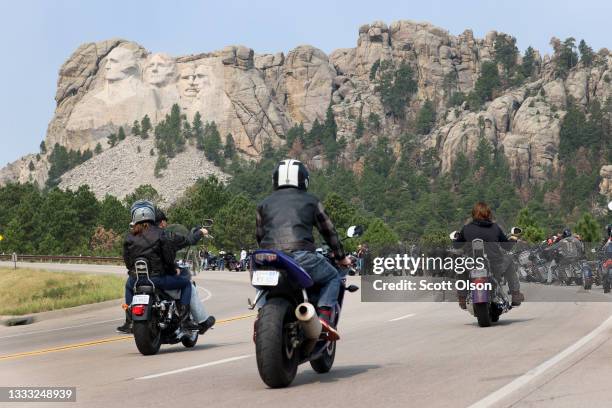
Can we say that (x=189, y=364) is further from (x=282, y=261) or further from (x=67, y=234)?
(x=67, y=234)

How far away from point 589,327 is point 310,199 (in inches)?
287

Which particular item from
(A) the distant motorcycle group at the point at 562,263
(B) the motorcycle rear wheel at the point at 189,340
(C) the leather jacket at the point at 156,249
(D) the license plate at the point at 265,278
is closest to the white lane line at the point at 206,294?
(A) the distant motorcycle group at the point at 562,263

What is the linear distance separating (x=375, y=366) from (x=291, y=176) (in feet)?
7.77

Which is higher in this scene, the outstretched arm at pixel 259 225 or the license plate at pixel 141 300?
the outstretched arm at pixel 259 225

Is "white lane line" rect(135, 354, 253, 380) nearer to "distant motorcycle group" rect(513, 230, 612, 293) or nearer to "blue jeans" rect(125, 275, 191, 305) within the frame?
"blue jeans" rect(125, 275, 191, 305)

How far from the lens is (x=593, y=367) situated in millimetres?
10547

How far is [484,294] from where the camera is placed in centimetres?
1631

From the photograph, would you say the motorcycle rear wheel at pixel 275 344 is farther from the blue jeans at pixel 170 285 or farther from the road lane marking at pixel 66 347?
the road lane marking at pixel 66 347

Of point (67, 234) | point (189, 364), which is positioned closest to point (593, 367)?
point (189, 364)

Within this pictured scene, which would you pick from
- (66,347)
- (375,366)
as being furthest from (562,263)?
(375,366)

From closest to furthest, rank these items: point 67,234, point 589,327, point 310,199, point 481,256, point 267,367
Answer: point 267,367
point 310,199
point 589,327
point 481,256
point 67,234

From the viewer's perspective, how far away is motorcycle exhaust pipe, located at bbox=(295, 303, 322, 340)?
30.5 feet

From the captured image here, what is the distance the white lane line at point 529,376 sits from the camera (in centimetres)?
827

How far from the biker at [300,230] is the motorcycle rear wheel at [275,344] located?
0.49 metres
